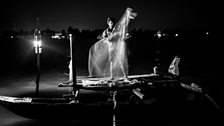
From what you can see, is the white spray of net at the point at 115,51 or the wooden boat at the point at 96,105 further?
the white spray of net at the point at 115,51

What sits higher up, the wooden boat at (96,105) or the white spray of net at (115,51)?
the white spray of net at (115,51)

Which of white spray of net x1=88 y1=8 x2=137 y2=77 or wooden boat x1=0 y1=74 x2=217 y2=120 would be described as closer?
wooden boat x1=0 y1=74 x2=217 y2=120

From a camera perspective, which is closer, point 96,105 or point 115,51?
point 96,105

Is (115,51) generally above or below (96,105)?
above

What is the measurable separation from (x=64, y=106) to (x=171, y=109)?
411cm

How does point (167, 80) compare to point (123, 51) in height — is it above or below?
below

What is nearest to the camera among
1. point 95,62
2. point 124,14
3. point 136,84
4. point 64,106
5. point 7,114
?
point 64,106

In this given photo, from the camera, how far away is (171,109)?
10.4 metres

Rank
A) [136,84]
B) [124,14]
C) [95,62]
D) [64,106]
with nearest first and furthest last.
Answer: [64,106] → [136,84] → [124,14] → [95,62]

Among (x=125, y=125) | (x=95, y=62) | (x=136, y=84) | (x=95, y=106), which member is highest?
(x=95, y=62)

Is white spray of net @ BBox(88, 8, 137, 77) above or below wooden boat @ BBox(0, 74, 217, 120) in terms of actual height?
above

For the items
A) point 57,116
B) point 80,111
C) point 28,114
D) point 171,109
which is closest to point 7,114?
point 28,114

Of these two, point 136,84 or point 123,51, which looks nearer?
point 136,84

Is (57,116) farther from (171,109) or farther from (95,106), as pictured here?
(171,109)
